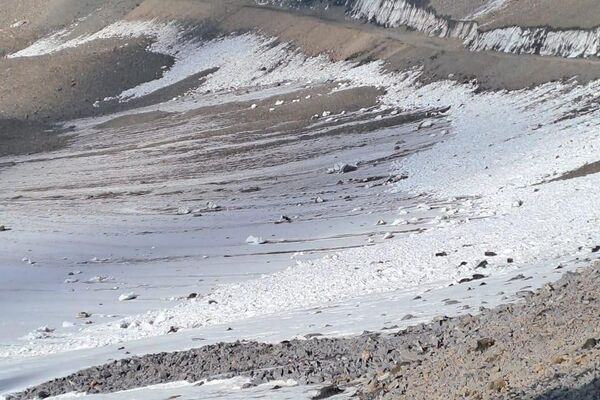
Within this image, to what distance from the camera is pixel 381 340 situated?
11320 mm

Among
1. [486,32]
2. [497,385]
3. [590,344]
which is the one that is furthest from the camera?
[486,32]

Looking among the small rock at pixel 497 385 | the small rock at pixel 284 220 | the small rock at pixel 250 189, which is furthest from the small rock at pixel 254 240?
the small rock at pixel 497 385

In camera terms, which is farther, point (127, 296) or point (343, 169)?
point (343, 169)

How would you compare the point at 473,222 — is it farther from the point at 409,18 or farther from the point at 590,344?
the point at 409,18

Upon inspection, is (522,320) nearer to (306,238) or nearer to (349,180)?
(306,238)

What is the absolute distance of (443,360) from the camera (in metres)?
9.53

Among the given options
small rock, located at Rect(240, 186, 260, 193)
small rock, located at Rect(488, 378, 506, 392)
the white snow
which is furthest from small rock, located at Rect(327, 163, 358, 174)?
small rock, located at Rect(488, 378, 506, 392)

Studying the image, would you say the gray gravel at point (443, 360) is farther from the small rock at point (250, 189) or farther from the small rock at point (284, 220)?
the small rock at point (250, 189)

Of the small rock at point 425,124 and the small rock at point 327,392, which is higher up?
the small rock at point 327,392

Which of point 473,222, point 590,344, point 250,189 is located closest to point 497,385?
point 590,344

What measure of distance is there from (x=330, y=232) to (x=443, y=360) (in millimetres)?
12892

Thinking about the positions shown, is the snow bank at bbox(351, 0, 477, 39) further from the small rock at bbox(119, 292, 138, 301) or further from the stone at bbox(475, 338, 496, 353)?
the stone at bbox(475, 338, 496, 353)

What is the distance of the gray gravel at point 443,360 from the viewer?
26.8 ft

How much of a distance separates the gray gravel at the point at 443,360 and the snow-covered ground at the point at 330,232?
1.07 meters
